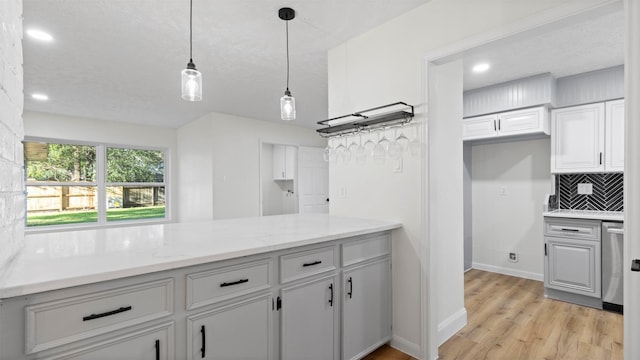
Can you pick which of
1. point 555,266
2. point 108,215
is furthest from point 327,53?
point 108,215

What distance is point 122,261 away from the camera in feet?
3.74

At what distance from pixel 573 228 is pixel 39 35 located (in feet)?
16.6

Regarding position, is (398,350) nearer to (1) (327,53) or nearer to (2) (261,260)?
(2) (261,260)

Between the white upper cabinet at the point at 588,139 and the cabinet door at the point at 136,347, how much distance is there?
13.0ft

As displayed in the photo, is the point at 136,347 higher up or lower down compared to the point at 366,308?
higher up

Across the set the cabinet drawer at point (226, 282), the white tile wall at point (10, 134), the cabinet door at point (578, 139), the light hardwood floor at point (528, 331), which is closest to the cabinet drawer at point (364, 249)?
the cabinet drawer at point (226, 282)

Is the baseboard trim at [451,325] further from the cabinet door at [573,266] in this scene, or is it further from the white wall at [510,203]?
the white wall at [510,203]

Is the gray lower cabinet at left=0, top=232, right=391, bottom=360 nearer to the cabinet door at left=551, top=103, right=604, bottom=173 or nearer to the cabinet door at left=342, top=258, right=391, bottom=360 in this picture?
the cabinet door at left=342, top=258, right=391, bottom=360

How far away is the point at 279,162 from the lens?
7.15 metres

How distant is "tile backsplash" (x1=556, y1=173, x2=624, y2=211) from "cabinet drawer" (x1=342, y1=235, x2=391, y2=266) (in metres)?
2.75

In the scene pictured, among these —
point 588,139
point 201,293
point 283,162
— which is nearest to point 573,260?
point 588,139

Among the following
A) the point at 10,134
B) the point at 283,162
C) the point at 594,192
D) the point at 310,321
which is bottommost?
the point at 310,321

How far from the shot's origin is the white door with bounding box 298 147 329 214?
239 inches

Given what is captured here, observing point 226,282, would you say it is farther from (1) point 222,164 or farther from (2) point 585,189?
(2) point 585,189
